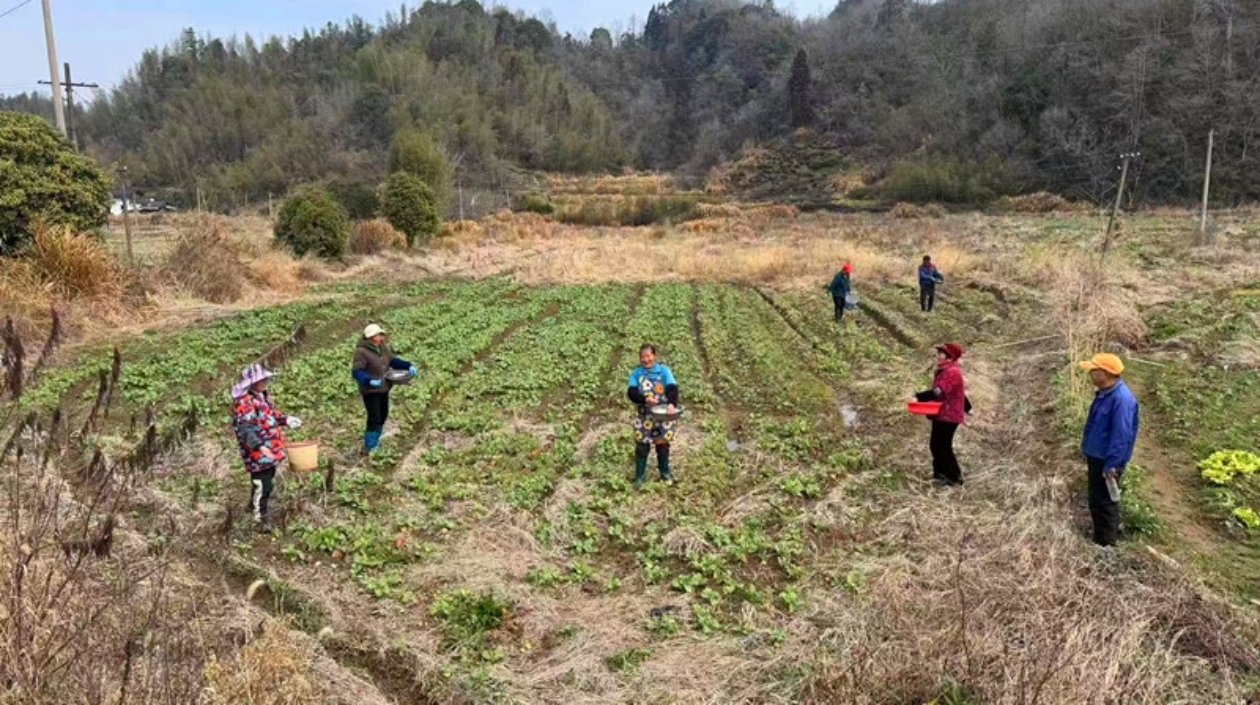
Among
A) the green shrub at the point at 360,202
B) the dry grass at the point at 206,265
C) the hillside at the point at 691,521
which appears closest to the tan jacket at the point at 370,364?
the hillside at the point at 691,521

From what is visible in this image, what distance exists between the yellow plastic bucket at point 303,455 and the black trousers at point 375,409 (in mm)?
1235

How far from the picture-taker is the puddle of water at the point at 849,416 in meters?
11.1

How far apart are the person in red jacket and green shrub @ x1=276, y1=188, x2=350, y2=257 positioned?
73.0 ft

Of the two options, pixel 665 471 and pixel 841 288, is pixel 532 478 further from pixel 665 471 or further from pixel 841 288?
pixel 841 288

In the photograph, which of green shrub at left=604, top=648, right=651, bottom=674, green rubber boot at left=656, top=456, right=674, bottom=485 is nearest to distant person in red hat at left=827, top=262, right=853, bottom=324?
green rubber boot at left=656, top=456, right=674, bottom=485

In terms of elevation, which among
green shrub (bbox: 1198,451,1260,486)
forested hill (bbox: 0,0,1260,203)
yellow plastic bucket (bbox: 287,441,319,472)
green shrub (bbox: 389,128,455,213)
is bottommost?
green shrub (bbox: 1198,451,1260,486)

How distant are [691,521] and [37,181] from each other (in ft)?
50.3

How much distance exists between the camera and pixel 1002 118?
204 feet

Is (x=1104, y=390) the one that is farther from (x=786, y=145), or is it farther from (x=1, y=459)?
(x=786, y=145)

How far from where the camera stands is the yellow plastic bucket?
768 centimetres

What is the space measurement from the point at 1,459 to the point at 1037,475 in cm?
893

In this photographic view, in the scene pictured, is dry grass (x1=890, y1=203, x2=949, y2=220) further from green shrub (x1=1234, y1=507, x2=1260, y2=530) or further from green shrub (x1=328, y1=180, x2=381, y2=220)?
green shrub (x1=1234, y1=507, x2=1260, y2=530)

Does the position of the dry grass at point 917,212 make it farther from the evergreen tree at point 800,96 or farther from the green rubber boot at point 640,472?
the green rubber boot at point 640,472

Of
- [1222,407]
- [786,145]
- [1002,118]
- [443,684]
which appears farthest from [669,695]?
[786,145]
